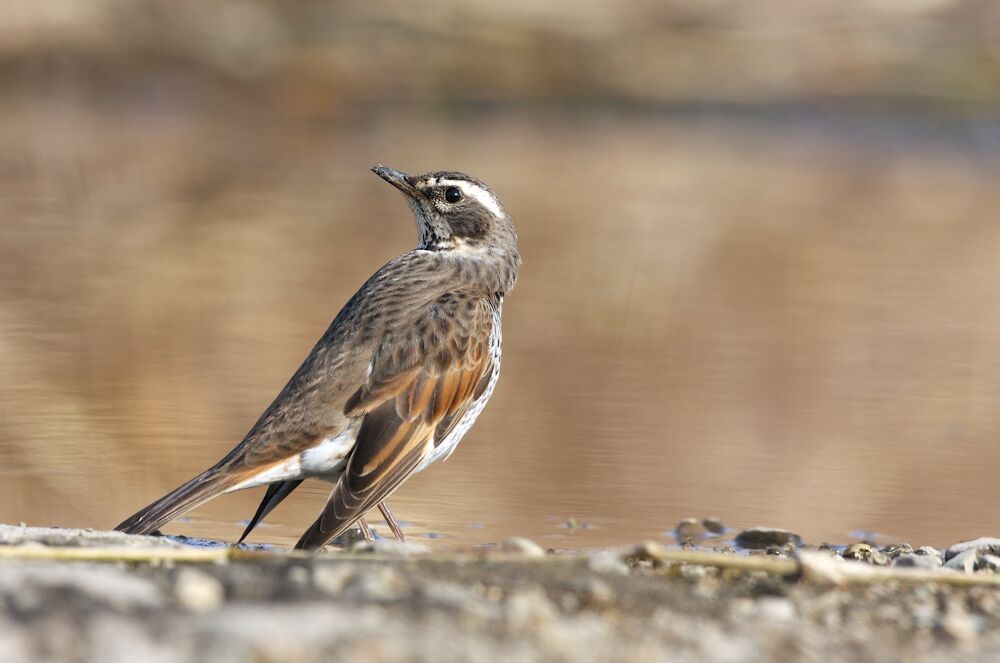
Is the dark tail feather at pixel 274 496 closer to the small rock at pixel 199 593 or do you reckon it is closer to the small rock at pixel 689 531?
the small rock at pixel 689 531

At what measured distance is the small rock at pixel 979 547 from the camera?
693 centimetres

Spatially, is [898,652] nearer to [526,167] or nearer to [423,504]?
[423,504]

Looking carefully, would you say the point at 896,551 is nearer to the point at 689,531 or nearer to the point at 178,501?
the point at 689,531

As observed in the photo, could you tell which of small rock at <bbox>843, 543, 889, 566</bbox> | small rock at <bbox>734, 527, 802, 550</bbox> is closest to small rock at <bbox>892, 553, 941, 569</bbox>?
small rock at <bbox>843, 543, 889, 566</bbox>

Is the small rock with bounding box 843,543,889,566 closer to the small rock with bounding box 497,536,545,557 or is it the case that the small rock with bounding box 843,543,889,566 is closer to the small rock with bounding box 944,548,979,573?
the small rock with bounding box 944,548,979,573

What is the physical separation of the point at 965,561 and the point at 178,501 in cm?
304

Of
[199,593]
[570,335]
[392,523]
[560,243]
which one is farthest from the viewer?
[560,243]

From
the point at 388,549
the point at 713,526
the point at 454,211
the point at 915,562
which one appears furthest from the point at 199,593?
the point at 454,211

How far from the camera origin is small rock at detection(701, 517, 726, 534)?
784 cm

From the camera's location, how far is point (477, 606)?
4.51m

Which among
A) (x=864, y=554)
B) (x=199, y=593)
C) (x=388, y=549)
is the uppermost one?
(x=199, y=593)

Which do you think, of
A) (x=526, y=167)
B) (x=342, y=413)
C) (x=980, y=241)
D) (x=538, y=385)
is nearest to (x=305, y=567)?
(x=342, y=413)

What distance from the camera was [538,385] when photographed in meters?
10.7

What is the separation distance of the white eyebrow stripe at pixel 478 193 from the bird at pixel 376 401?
38 cm
